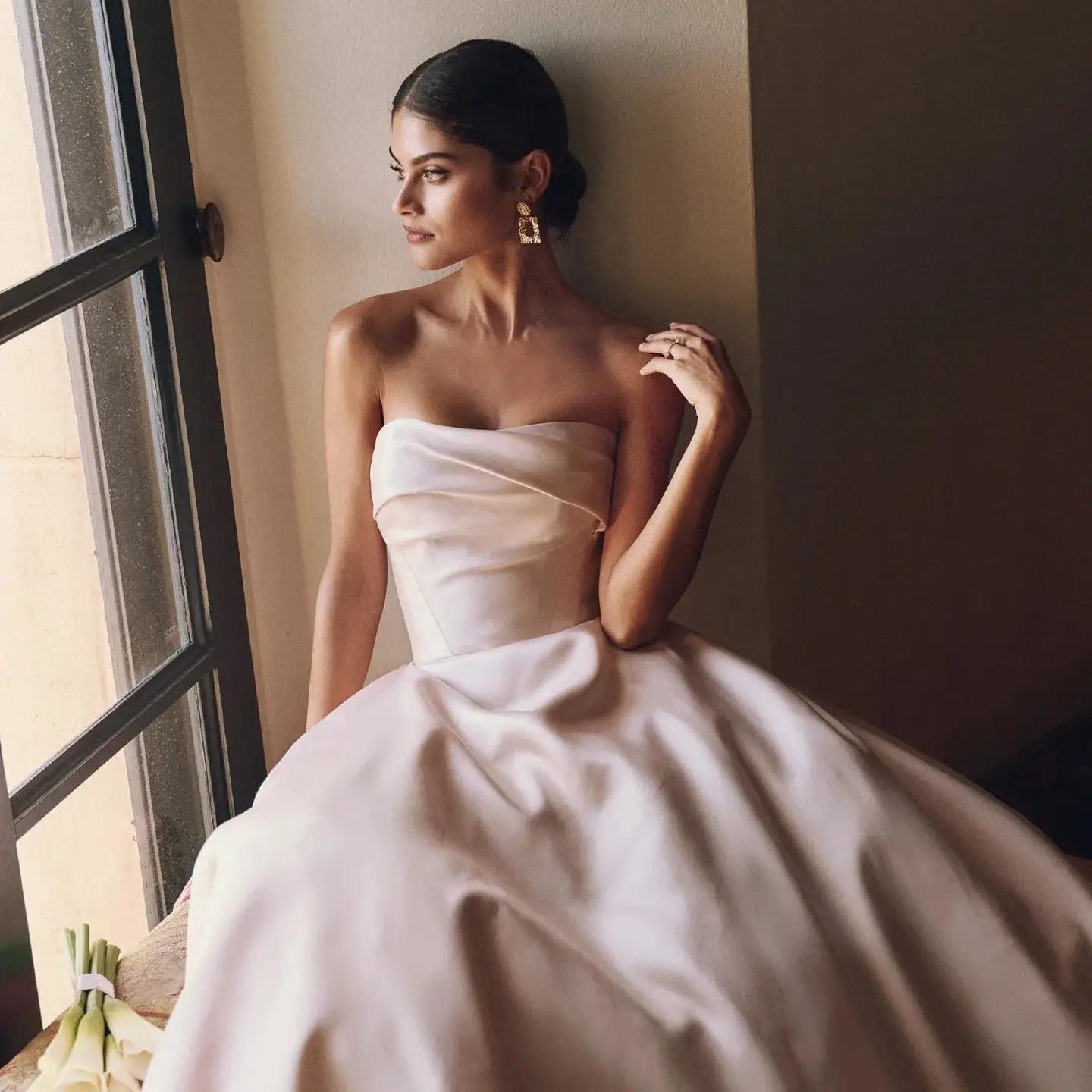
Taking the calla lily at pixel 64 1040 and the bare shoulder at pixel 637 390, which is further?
the bare shoulder at pixel 637 390

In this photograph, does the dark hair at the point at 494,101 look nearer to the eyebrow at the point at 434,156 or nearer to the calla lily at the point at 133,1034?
the eyebrow at the point at 434,156

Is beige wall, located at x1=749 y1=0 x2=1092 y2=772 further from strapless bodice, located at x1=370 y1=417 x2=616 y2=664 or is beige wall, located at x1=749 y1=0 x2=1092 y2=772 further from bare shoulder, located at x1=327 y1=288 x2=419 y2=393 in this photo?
bare shoulder, located at x1=327 y1=288 x2=419 y2=393

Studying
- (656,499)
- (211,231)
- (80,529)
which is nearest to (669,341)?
(656,499)

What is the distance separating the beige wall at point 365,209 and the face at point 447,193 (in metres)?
0.22

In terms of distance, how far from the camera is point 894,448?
2.49 metres

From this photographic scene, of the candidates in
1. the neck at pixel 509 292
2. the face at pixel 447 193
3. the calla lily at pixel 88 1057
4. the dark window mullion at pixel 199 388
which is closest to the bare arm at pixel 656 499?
the neck at pixel 509 292

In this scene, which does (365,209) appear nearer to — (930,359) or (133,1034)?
(930,359)

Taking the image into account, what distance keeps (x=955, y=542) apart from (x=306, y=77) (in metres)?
1.46

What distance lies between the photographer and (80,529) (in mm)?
2002

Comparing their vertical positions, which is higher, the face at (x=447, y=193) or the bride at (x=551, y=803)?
the face at (x=447, y=193)

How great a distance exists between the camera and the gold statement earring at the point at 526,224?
1897 mm

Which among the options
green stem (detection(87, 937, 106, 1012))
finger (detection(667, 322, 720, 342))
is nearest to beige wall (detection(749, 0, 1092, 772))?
finger (detection(667, 322, 720, 342))

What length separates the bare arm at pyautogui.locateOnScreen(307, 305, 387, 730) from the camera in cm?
195

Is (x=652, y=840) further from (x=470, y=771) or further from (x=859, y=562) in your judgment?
(x=859, y=562)
